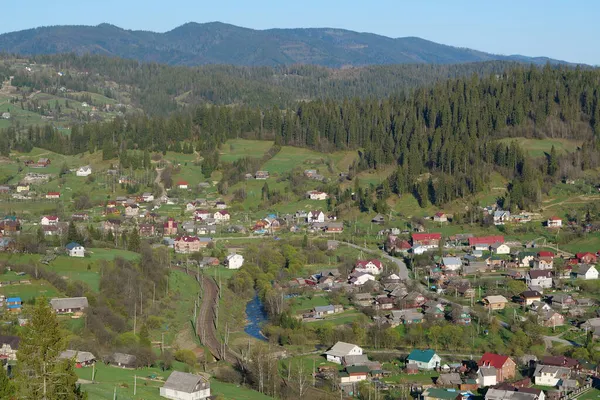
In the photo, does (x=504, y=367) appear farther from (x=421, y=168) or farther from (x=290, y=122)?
(x=290, y=122)

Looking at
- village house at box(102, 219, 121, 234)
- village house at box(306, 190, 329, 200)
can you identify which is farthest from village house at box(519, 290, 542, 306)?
village house at box(306, 190, 329, 200)

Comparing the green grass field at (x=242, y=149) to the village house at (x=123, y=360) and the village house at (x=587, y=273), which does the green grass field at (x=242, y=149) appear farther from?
the village house at (x=123, y=360)

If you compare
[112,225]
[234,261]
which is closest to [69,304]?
[234,261]

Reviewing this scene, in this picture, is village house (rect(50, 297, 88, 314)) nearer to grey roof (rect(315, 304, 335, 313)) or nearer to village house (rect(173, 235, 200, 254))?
grey roof (rect(315, 304, 335, 313))

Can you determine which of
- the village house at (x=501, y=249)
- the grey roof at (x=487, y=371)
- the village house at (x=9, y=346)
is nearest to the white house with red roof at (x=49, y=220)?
the village house at (x=501, y=249)

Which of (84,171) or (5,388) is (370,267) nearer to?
(5,388)

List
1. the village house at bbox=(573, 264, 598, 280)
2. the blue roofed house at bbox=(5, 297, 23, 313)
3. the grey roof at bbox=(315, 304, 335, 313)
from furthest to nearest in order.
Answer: the village house at bbox=(573, 264, 598, 280), the grey roof at bbox=(315, 304, 335, 313), the blue roofed house at bbox=(5, 297, 23, 313)
